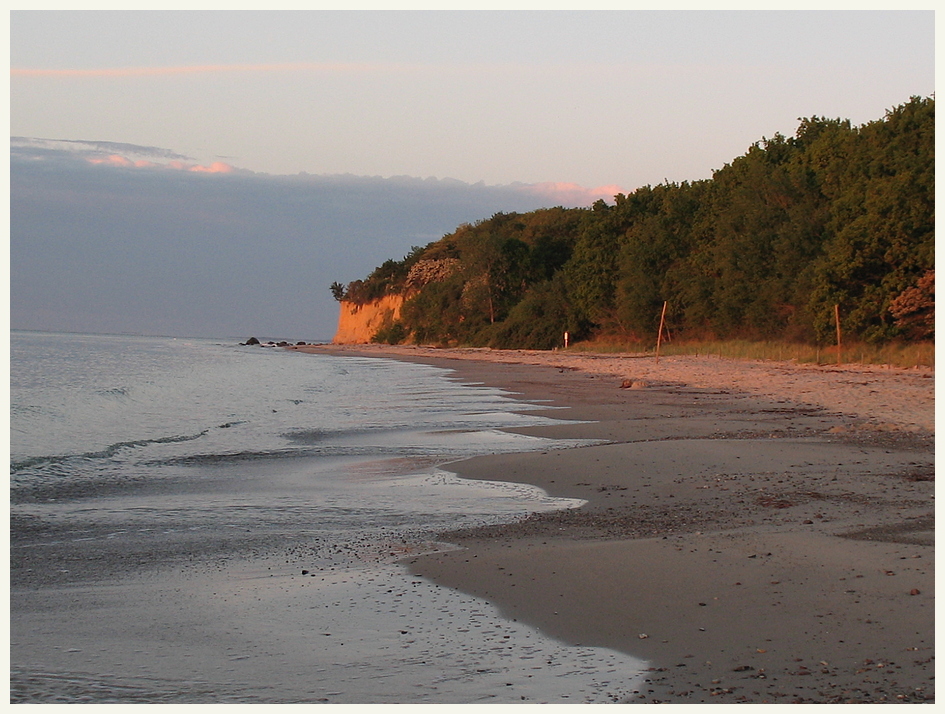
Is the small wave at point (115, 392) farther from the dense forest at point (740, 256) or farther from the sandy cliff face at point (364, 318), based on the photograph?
the sandy cliff face at point (364, 318)

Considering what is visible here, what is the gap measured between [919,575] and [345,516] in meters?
4.39

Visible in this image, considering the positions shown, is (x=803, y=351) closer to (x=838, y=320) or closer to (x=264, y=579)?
(x=838, y=320)

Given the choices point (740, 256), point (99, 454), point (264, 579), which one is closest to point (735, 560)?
point (264, 579)

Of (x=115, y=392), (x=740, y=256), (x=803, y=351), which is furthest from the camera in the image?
(x=740, y=256)

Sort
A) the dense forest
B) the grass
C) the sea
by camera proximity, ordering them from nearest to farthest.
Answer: the sea < the grass < the dense forest

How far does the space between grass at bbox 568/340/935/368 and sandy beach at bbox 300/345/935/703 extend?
1683 centimetres

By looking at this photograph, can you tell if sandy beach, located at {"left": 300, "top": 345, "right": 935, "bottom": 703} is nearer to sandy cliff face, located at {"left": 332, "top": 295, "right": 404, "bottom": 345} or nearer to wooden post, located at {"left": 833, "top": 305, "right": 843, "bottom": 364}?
wooden post, located at {"left": 833, "top": 305, "right": 843, "bottom": 364}

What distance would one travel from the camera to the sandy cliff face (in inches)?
3824

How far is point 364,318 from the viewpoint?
10444 cm

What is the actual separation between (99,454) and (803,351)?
28376mm

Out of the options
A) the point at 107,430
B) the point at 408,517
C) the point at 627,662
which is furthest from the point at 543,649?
the point at 107,430

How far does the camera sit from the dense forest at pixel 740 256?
3014cm

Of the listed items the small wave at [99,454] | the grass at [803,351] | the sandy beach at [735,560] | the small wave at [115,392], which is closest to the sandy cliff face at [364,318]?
the grass at [803,351]

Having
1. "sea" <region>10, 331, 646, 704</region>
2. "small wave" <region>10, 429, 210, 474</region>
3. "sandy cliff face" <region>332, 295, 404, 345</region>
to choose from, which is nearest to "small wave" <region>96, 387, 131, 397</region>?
"sea" <region>10, 331, 646, 704</region>
